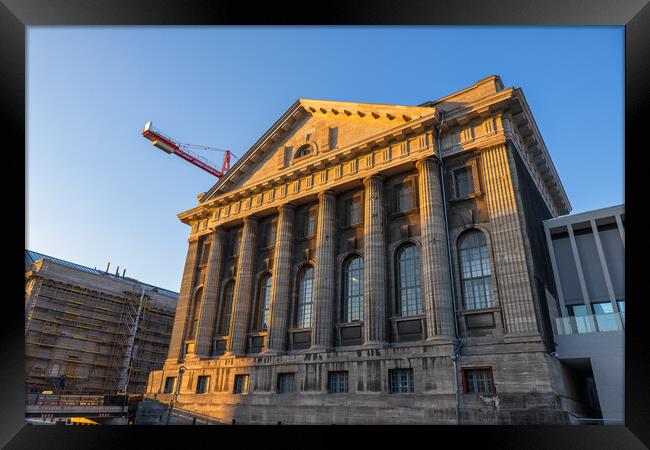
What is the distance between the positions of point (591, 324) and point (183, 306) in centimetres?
2895

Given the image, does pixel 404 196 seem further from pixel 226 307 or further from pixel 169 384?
pixel 169 384

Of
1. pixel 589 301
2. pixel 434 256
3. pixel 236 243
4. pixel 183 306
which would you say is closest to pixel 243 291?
pixel 236 243

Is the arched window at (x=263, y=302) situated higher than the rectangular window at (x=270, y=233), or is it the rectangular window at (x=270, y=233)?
→ the rectangular window at (x=270, y=233)

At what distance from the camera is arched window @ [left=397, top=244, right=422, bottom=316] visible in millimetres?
22533

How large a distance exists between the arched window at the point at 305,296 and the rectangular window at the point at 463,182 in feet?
36.1

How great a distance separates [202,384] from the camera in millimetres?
28797

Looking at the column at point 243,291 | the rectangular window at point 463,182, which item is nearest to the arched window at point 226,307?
the column at point 243,291

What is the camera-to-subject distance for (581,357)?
19.2m

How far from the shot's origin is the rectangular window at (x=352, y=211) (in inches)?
1073

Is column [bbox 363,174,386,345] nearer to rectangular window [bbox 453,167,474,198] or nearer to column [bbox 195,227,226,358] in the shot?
rectangular window [bbox 453,167,474,198]

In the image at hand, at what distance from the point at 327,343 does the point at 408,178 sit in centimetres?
1138

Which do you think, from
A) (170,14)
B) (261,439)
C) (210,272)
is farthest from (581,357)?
(210,272)

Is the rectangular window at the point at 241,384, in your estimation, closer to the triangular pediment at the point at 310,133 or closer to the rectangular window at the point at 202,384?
the rectangular window at the point at 202,384

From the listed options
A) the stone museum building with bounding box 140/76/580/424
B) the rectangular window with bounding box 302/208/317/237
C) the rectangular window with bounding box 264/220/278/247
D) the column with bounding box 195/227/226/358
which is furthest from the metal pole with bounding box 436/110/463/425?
the column with bounding box 195/227/226/358
